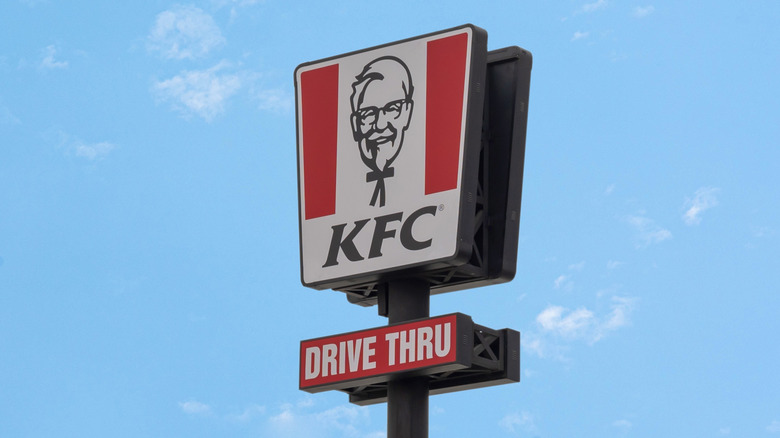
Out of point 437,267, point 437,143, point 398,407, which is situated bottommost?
point 398,407

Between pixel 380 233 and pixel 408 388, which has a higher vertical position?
pixel 380 233

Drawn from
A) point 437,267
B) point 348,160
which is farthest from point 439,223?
point 348,160

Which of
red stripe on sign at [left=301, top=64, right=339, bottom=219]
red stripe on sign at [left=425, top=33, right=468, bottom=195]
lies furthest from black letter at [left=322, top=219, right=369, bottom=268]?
red stripe on sign at [left=425, top=33, right=468, bottom=195]

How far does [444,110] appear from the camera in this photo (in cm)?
1898

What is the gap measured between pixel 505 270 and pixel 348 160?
2429 mm

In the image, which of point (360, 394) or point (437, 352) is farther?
point (360, 394)

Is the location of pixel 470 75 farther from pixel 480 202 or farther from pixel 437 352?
pixel 437 352

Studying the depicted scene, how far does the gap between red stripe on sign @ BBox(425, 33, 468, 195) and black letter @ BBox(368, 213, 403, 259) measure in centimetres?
57

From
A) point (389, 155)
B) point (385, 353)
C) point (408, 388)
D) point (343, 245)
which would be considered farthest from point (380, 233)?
point (408, 388)

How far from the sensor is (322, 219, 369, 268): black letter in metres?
19.3

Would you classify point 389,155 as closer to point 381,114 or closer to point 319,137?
point 381,114

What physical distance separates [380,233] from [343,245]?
58 cm

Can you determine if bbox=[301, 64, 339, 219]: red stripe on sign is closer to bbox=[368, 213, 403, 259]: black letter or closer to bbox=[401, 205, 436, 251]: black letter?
bbox=[368, 213, 403, 259]: black letter

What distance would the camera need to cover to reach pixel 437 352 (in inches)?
719
